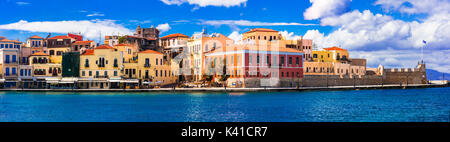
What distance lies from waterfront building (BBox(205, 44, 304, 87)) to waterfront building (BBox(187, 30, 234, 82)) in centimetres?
282

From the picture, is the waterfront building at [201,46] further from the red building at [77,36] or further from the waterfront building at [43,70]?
the red building at [77,36]

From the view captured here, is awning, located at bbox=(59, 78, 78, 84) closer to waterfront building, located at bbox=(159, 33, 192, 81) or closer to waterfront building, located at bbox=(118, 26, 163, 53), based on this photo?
waterfront building, located at bbox=(118, 26, 163, 53)

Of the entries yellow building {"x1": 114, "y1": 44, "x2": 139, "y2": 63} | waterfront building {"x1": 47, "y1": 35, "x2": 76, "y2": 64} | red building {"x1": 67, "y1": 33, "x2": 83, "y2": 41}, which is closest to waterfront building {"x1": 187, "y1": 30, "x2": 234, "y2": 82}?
yellow building {"x1": 114, "y1": 44, "x2": 139, "y2": 63}

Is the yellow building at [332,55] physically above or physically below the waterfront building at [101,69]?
above

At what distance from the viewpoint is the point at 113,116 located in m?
26.9

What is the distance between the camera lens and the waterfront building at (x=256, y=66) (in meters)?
47.3

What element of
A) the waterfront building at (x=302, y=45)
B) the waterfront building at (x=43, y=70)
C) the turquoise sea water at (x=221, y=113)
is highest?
the waterfront building at (x=302, y=45)

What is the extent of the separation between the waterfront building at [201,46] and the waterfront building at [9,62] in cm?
2316

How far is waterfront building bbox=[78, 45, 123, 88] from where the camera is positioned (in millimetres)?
50031

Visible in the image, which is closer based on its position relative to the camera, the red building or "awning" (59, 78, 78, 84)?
"awning" (59, 78, 78, 84)

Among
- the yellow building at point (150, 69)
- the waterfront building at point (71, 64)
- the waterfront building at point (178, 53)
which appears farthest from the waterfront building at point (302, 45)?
the waterfront building at point (71, 64)

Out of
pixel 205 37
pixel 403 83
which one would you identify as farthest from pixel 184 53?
pixel 403 83

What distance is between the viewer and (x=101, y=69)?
164ft

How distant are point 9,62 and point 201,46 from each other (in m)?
25.7
